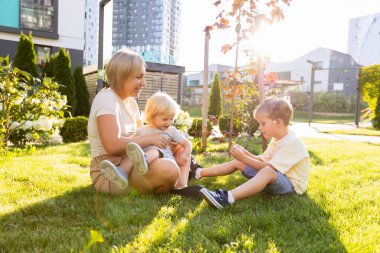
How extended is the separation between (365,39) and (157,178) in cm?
5886

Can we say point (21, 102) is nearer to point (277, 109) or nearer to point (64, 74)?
point (277, 109)

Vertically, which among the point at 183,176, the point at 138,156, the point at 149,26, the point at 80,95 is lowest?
the point at 183,176

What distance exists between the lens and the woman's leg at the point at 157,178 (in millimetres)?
2484

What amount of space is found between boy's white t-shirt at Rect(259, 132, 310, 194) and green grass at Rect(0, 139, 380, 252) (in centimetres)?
15

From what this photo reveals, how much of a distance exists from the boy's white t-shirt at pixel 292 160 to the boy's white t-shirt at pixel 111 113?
122cm

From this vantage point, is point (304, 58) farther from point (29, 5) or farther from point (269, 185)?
point (269, 185)

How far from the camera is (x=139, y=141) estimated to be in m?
2.53

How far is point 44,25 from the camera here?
53.7 ft

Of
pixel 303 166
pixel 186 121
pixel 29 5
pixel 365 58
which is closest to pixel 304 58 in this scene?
pixel 365 58

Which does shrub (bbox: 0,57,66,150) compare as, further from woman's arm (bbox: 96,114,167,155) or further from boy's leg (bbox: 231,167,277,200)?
boy's leg (bbox: 231,167,277,200)

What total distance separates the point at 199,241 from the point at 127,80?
141 cm

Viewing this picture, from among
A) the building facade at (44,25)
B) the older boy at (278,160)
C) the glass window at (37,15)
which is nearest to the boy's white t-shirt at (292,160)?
the older boy at (278,160)

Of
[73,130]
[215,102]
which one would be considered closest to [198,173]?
[73,130]

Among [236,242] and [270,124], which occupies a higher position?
[270,124]
